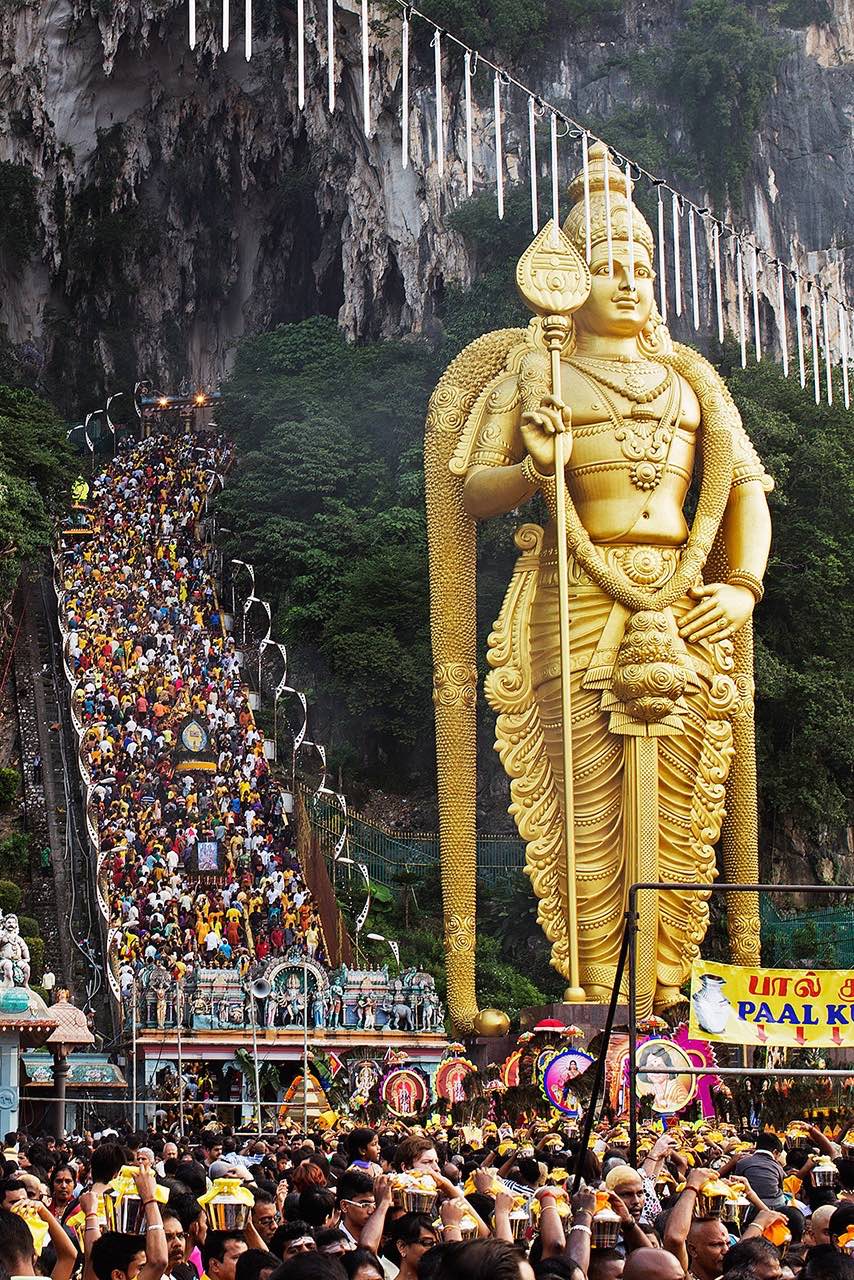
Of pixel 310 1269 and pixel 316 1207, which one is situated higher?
pixel 310 1269

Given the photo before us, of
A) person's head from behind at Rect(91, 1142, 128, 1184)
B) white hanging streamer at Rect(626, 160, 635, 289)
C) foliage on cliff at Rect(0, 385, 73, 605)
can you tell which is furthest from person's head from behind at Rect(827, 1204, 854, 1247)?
foliage on cliff at Rect(0, 385, 73, 605)

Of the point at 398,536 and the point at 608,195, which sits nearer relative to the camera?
the point at 608,195

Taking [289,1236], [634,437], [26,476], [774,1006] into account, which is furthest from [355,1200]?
[26,476]

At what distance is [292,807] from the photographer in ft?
83.6

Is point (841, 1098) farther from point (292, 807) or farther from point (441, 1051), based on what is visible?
point (292, 807)

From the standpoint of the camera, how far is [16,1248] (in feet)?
13.7

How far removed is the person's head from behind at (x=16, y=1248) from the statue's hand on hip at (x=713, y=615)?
558 inches

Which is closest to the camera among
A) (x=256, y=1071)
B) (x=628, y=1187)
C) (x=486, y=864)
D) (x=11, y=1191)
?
(x=11, y=1191)

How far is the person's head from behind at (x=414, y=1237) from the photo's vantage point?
4.69m

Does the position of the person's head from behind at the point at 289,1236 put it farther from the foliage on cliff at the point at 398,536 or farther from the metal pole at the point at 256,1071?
the foliage on cliff at the point at 398,536

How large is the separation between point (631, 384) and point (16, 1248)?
48.3ft

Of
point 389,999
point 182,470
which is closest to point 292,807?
point 389,999

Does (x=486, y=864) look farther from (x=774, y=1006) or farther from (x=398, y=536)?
(x=774, y=1006)

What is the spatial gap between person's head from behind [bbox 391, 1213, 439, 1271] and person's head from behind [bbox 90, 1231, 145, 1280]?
1.94 feet
